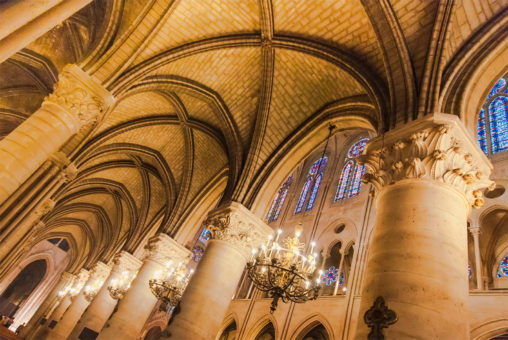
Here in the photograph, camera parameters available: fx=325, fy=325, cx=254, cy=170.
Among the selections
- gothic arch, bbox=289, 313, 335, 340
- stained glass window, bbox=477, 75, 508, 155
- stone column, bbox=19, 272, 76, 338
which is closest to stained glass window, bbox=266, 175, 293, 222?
gothic arch, bbox=289, 313, 335, 340

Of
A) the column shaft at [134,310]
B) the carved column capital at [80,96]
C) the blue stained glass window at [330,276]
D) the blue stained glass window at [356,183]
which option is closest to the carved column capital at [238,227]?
the carved column capital at [80,96]

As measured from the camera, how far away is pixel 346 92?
858cm

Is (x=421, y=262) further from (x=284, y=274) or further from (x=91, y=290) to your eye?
(x=91, y=290)

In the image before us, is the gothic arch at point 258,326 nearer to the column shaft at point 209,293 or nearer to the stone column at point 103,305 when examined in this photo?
the stone column at point 103,305

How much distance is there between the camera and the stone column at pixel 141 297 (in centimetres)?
1008

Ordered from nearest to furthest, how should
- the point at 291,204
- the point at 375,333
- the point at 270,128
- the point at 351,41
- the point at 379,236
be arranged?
the point at 375,333, the point at 379,236, the point at 351,41, the point at 270,128, the point at 291,204

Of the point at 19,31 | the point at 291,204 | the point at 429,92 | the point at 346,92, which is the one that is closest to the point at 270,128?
the point at 346,92

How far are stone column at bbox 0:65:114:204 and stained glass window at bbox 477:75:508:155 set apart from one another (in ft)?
39.2

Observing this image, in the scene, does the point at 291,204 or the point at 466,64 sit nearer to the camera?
the point at 466,64

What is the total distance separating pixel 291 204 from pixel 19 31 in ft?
51.3

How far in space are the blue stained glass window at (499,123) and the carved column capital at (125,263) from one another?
1453 centimetres

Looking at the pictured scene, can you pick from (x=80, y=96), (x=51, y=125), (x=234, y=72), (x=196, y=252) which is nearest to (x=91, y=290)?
(x=196, y=252)

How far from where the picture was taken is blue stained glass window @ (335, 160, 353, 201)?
15901 millimetres

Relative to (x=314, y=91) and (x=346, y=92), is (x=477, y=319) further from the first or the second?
(x=314, y=91)
